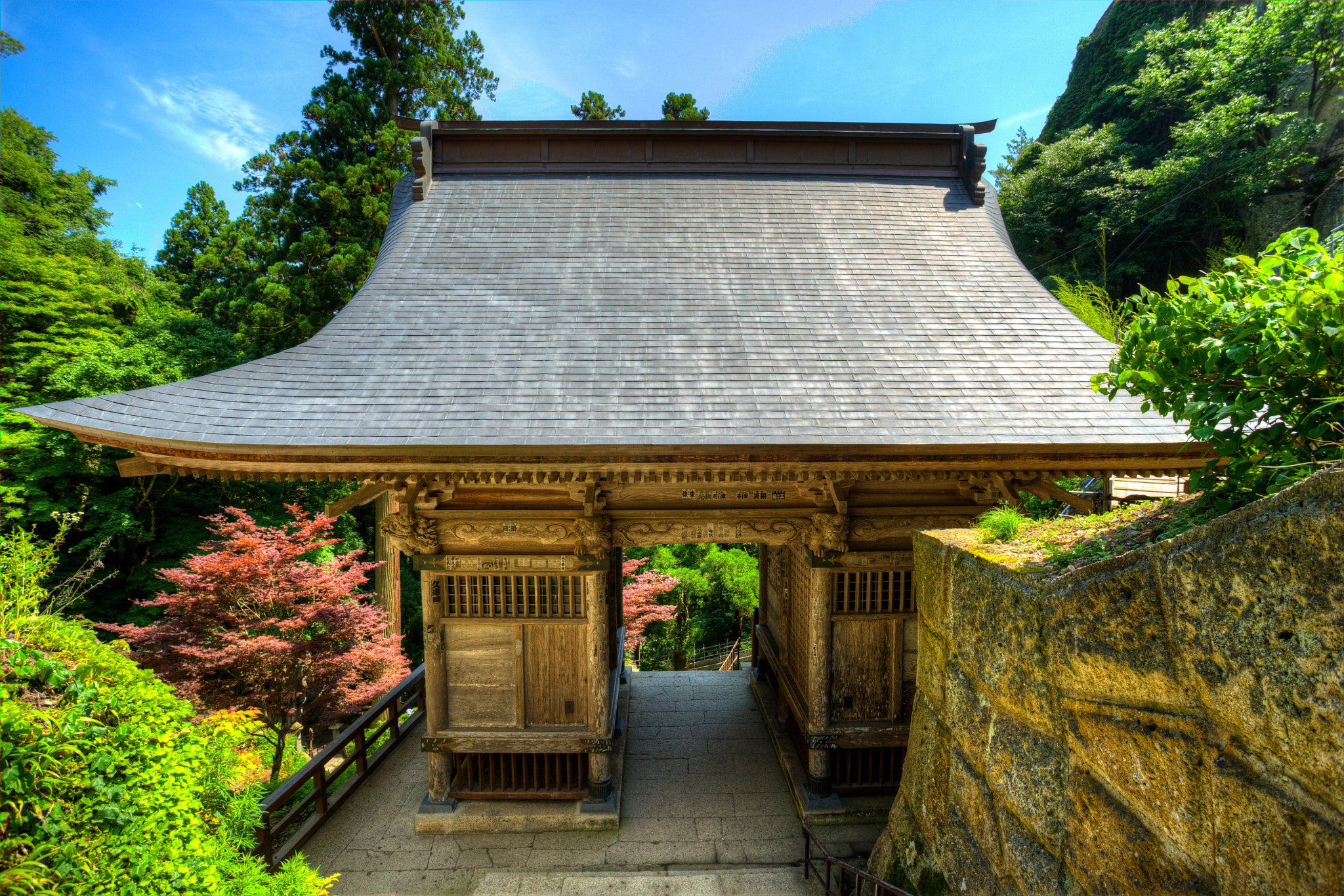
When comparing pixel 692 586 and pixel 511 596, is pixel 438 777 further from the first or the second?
pixel 692 586

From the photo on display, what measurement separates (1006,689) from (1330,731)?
134 cm

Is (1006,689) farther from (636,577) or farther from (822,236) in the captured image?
(636,577)

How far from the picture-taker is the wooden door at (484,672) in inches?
201

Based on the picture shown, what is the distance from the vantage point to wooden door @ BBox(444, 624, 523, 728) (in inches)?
201

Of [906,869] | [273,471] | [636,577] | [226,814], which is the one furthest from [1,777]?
[636,577]

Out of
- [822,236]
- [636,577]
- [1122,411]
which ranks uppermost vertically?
[822,236]

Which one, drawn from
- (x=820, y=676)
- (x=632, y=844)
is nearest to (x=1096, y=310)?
(x=820, y=676)

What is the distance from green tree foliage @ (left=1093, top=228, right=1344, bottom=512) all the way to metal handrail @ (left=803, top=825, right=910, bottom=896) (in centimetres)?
288

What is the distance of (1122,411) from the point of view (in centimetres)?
436

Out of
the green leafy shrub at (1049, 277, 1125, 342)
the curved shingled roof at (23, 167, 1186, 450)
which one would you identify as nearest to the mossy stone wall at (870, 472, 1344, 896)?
the curved shingled roof at (23, 167, 1186, 450)

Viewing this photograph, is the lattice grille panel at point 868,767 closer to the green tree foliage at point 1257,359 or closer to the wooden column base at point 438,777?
the wooden column base at point 438,777

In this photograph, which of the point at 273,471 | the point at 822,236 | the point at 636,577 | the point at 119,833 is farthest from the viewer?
the point at 636,577

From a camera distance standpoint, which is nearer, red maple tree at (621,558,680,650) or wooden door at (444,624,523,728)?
wooden door at (444,624,523,728)

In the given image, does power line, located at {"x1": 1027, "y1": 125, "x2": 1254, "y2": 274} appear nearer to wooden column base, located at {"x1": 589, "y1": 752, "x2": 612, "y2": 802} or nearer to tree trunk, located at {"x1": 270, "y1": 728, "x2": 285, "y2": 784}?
wooden column base, located at {"x1": 589, "y1": 752, "x2": 612, "y2": 802}
